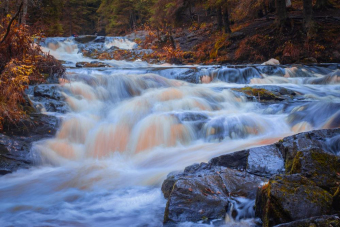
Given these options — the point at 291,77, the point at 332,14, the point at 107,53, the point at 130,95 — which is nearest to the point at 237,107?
the point at 130,95

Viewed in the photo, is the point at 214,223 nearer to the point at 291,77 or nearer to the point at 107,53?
the point at 291,77

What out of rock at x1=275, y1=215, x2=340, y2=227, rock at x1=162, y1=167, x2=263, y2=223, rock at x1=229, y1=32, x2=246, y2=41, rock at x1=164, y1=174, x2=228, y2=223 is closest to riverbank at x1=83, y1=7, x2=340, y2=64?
rock at x1=229, y1=32, x2=246, y2=41

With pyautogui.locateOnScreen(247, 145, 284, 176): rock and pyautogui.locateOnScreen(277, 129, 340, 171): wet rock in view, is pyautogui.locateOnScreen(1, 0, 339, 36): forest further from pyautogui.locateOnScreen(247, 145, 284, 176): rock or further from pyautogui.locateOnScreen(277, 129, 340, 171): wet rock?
pyautogui.locateOnScreen(277, 129, 340, 171): wet rock

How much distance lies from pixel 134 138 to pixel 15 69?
3101 millimetres

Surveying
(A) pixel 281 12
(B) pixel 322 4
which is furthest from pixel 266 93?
(B) pixel 322 4

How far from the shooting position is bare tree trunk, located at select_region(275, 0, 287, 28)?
14955mm

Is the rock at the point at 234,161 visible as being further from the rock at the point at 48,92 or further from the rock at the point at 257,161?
the rock at the point at 48,92

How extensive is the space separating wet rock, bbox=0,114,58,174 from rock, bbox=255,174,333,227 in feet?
15.9

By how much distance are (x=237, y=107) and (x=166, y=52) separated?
1277 cm

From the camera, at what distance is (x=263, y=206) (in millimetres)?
3115

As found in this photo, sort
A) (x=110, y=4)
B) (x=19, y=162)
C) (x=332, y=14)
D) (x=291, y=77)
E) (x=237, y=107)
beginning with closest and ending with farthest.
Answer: (x=19, y=162)
(x=237, y=107)
(x=291, y=77)
(x=332, y=14)
(x=110, y=4)

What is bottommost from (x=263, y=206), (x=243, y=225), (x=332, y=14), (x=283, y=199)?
(x=243, y=225)

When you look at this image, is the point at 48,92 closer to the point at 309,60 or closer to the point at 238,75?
the point at 238,75

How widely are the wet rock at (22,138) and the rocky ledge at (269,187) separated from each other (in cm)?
319
